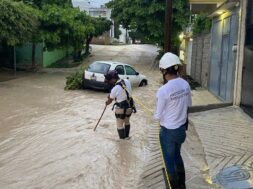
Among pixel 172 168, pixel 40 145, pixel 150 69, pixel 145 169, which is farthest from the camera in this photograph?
pixel 150 69

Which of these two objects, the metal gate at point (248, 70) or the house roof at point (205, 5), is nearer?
the metal gate at point (248, 70)

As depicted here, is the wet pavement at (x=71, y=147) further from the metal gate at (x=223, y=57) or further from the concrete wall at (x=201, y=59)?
the concrete wall at (x=201, y=59)

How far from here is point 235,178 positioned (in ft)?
19.5

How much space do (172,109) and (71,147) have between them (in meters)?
4.13

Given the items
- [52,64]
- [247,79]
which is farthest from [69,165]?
[52,64]

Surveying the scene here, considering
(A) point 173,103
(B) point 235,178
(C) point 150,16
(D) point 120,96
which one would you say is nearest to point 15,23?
(C) point 150,16

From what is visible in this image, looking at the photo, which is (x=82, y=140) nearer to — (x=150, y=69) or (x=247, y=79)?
(x=247, y=79)

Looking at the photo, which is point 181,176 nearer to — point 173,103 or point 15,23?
point 173,103

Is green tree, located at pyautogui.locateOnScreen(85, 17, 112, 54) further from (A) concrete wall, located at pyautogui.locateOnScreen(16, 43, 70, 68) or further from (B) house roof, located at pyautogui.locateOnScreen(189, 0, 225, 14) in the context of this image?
(B) house roof, located at pyautogui.locateOnScreen(189, 0, 225, 14)

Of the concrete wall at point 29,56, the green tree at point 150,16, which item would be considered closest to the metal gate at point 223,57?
the green tree at point 150,16

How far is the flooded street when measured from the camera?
6562 mm

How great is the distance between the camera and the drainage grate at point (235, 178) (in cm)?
572

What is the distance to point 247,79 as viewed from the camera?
11.2 metres

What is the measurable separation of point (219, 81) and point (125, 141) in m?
6.89
